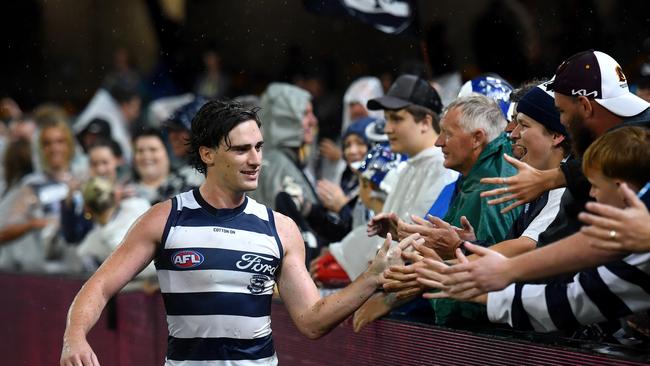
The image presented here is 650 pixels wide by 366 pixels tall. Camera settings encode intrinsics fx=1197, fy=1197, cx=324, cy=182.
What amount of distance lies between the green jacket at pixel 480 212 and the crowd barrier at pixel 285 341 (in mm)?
141

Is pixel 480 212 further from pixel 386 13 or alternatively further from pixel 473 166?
pixel 386 13

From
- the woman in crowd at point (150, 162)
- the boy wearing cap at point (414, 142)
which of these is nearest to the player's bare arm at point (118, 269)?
the boy wearing cap at point (414, 142)

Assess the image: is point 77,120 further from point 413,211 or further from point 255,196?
point 413,211

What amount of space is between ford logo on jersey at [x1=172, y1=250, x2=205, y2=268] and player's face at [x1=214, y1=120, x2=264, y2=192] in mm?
333

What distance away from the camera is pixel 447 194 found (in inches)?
247

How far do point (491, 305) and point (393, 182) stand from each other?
96.4 inches

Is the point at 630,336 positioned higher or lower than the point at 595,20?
lower

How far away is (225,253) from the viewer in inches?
197

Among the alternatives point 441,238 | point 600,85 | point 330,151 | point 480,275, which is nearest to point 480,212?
point 441,238

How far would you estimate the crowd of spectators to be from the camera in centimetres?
400

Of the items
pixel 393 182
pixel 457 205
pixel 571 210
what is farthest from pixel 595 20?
pixel 571 210

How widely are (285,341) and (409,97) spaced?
159 centimetres

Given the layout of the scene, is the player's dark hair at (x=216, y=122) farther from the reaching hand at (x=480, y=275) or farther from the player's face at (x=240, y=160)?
the reaching hand at (x=480, y=275)

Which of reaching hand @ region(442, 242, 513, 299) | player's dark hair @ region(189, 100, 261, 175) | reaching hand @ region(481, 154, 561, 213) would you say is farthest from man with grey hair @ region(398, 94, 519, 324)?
reaching hand @ region(442, 242, 513, 299)
